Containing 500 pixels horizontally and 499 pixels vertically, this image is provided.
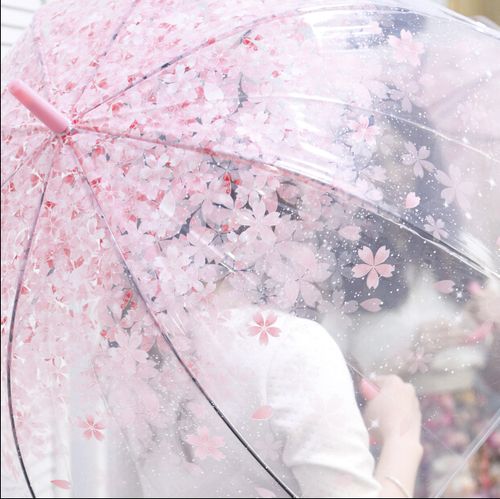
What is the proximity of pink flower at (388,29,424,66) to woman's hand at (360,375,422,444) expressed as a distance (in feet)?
1.69

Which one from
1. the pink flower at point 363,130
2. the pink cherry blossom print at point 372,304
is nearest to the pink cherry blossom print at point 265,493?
the pink cherry blossom print at point 372,304

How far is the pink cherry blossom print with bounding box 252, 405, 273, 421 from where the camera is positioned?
109cm

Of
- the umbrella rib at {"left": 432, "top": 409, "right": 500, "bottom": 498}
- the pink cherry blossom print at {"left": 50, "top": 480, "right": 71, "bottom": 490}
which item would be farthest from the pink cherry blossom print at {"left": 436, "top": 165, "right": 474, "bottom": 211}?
the pink cherry blossom print at {"left": 50, "top": 480, "right": 71, "bottom": 490}

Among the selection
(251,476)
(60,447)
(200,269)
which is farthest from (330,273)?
(60,447)

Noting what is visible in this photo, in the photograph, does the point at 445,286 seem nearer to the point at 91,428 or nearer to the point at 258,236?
the point at 258,236

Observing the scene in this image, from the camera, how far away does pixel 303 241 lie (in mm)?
1038

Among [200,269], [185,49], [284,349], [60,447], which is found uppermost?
[185,49]

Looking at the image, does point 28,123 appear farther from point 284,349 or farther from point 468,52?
point 468,52

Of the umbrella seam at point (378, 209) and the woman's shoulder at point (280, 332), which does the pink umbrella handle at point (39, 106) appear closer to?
the umbrella seam at point (378, 209)

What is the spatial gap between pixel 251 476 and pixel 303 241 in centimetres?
42

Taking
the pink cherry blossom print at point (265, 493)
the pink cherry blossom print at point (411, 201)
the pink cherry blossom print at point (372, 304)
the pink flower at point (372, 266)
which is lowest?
the pink cherry blossom print at point (265, 493)

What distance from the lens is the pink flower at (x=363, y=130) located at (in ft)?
3.48

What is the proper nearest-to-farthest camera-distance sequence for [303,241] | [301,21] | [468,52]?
[303,241]
[301,21]
[468,52]

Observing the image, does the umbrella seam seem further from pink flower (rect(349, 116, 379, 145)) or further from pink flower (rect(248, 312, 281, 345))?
pink flower (rect(248, 312, 281, 345))
